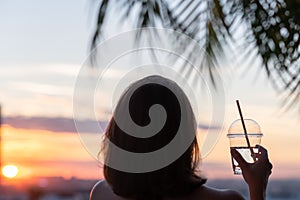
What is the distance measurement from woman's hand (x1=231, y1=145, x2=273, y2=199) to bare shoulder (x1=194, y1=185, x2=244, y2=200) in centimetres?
4

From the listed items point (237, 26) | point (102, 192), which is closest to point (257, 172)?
point (102, 192)

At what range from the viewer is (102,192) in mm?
1994

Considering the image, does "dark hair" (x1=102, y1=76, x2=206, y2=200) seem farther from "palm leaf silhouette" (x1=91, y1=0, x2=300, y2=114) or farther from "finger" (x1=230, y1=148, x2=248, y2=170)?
"palm leaf silhouette" (x1=91, y1=0, x2=300, y2=114)

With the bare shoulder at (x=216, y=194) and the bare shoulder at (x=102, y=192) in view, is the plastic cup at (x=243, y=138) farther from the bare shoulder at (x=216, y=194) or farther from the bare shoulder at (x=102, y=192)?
the bare shoulder at (x=102, y=192)

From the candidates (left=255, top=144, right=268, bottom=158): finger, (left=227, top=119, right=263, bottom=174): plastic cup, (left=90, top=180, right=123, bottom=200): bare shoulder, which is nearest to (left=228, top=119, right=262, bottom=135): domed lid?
(left=227, top=119, right=263, bottom=174): plastic cup

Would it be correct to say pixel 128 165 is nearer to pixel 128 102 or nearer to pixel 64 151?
pixel 128 102

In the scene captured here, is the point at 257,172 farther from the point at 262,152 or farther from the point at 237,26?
the point at 237,26

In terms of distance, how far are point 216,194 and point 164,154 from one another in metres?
0.16

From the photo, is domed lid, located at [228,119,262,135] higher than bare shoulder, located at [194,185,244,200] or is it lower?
higher

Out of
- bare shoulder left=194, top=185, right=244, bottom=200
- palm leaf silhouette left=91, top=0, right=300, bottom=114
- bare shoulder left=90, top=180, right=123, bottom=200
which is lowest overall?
bare shoulder left=194, top=185, right=244, bottom=200

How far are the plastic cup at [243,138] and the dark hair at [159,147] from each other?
0.15 metres

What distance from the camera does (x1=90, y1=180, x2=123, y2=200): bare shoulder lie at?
1.98 metres

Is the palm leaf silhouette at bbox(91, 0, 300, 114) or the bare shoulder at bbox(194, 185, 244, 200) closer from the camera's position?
the bare shoulder at bbox(194, 185, 244, 200)

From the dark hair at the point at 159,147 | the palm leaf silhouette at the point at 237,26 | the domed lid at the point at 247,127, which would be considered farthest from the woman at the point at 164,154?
the palm leaf silhouette at the point at 237,26
